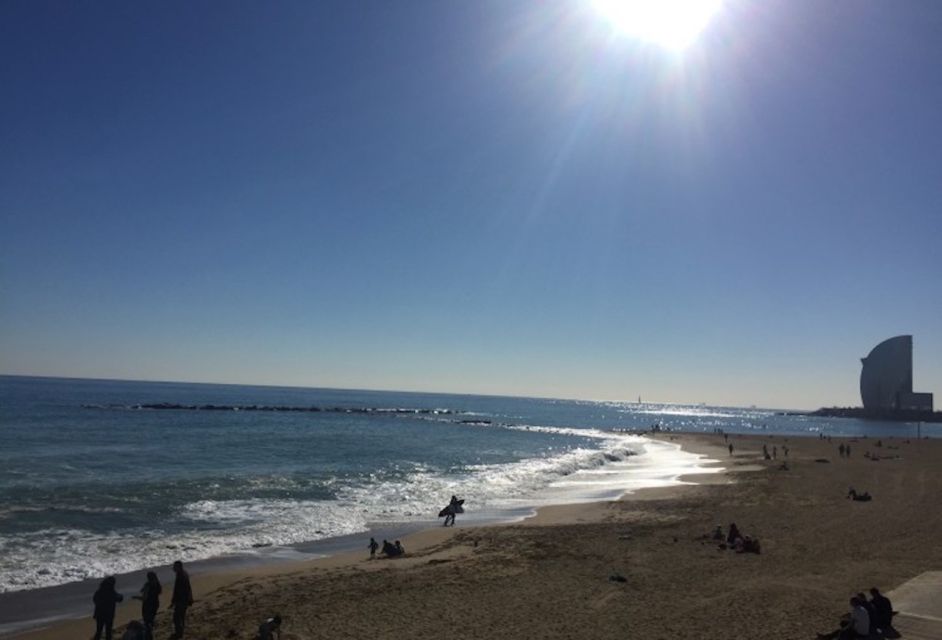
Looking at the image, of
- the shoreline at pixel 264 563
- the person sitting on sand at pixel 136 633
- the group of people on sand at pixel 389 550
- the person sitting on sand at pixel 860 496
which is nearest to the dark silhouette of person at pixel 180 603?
the person sitting on sand at pixel 136 633

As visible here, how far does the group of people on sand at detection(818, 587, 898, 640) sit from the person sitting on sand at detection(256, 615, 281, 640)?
880cm

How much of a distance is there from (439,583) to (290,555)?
555cm

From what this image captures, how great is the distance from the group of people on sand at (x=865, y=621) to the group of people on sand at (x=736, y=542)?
7.21 meters

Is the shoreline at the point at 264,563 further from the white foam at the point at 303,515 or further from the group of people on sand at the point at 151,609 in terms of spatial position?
the group of people on sand at the point at 151,609

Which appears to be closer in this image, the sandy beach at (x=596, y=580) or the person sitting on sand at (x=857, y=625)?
the person sitting on sand at (x=857, y=625)

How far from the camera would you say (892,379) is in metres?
176

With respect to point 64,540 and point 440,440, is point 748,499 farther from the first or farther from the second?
point 440,440

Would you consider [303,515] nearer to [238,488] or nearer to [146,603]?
[238,488]

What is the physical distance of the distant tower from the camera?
568 feet

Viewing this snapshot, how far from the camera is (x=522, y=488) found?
35688 mm

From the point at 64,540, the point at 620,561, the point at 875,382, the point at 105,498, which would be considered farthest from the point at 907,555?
the point at 875,382

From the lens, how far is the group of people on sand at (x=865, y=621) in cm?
1036

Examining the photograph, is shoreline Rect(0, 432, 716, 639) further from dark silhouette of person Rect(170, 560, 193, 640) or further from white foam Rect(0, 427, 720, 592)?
dark silhouette of person Rect(170, 560, 193, 640)

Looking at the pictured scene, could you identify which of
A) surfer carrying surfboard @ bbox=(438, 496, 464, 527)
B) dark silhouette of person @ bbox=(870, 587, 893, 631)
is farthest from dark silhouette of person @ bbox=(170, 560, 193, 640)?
surfer carrying surfboard @ bbox=(438, 496, 464, 527)
